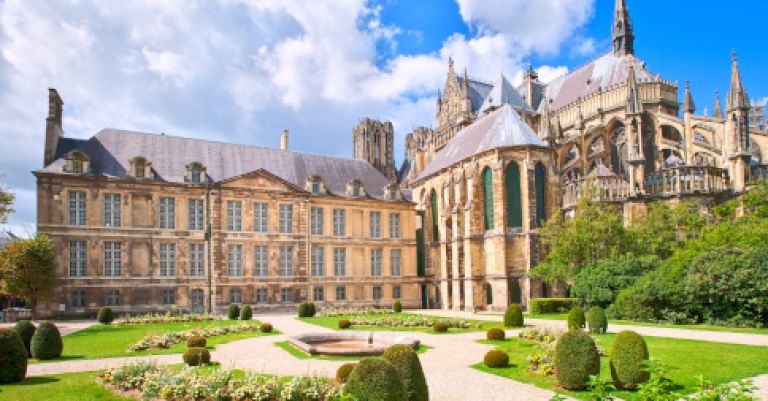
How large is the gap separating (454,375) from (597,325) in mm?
→ 9822

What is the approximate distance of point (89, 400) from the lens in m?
11.4

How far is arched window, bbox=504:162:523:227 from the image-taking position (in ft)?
133

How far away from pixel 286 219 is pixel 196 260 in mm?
7239

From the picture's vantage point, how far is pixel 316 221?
43781mm

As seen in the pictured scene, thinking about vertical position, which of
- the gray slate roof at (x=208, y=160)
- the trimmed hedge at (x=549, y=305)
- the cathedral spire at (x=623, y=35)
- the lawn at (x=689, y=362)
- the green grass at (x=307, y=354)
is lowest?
the trimmed hedge at (x=549, y=305)

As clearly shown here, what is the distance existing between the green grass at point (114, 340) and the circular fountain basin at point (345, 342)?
353 cm

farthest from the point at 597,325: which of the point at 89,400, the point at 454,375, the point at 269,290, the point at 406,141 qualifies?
the point at 406,141

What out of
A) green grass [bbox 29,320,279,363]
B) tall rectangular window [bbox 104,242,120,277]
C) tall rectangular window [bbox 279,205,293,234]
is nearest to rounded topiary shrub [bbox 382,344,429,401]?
green grass [bbox 29,320,279,363]

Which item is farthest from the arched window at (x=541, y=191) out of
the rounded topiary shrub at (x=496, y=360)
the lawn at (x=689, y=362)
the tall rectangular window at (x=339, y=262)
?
the rounded topiary shrub at (x=496, y=360)

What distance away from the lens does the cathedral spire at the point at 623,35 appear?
194ft

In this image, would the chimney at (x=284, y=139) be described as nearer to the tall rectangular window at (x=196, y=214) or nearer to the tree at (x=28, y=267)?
the tall rectangular window at (x=196, y=214)

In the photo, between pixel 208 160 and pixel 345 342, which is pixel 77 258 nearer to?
pixel 208 160

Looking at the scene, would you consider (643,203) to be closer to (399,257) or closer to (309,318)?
(399,257)

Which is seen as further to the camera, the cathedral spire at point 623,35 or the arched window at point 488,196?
the cathedral spire at point 623,35
